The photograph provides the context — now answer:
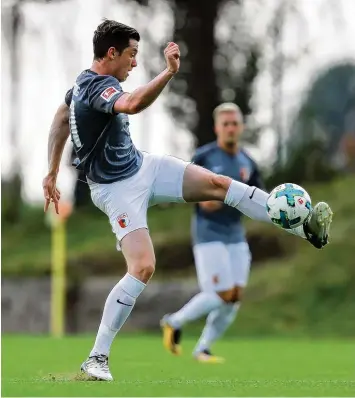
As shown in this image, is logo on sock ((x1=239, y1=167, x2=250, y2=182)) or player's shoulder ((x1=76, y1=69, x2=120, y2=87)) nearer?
player's shoulder ((x1=76, y1=69, x2=120, y2=87))

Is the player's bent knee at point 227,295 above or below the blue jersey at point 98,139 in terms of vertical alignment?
below

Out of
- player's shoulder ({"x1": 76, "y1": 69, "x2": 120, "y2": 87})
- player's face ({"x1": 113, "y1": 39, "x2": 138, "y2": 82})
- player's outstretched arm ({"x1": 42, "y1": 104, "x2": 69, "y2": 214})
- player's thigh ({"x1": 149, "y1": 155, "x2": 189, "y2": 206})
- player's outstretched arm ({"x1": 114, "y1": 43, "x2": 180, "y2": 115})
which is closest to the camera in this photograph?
player's outstretched arm ({"x1": 114, "y1": 43, "x2": 180, "y2": 115})

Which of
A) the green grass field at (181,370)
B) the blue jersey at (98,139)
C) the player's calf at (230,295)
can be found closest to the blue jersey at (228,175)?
the player's calf at (230,295)

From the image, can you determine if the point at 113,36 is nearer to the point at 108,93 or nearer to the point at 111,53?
the point at 111,53

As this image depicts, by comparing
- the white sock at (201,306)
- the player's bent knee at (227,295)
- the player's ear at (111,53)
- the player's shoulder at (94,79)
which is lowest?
the white sock at (201,306)

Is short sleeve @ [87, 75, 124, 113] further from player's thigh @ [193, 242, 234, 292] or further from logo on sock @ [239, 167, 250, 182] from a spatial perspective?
player's thigh @ [193, 242, 234, 292]

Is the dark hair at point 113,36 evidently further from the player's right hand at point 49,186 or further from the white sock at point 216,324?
the white sock at point 216,324

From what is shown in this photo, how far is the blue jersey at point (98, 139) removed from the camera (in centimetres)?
734

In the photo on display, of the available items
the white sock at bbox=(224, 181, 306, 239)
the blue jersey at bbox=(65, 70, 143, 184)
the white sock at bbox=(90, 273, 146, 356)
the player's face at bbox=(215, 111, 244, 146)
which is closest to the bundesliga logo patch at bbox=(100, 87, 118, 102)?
the blue jersey at bbox=(65, 70, 143, 184)

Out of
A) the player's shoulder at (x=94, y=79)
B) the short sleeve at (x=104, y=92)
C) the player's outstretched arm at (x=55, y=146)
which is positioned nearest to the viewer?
the short sleeve at (x=104, y=92)

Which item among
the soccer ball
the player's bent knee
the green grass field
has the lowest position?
the green grass field

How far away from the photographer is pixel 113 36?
7.33m

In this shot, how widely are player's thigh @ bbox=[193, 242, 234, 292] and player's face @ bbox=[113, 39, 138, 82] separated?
3.95 meters

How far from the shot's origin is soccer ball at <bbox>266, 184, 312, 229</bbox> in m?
7.26
